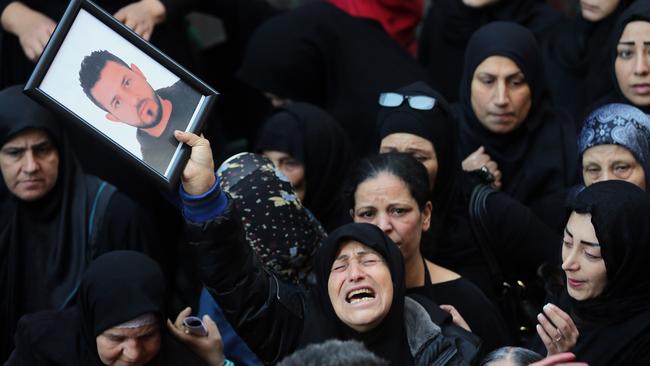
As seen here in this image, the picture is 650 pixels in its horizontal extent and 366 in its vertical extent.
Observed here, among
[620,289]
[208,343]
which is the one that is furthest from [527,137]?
[208,343]

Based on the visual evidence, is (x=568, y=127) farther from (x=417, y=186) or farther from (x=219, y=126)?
(x=219, y=126)

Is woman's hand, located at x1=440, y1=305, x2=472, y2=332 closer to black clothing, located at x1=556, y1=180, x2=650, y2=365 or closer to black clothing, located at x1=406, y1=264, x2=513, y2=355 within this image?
black clothing, located at x1=406, y1=264, x2=513, y2=355

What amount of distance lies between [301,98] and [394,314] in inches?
91.8

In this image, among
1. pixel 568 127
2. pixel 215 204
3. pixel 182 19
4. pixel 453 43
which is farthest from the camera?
pixel 453 43

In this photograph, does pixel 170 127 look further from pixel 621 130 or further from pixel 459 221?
pixel 621 130

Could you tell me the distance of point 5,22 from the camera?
19.4 ft

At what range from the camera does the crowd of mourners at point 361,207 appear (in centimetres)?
A: 434

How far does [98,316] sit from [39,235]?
2.86 ft

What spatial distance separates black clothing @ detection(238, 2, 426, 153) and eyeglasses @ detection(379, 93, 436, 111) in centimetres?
70

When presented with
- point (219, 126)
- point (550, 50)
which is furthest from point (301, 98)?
point (550, 50)

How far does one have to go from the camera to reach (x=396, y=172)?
201 inches

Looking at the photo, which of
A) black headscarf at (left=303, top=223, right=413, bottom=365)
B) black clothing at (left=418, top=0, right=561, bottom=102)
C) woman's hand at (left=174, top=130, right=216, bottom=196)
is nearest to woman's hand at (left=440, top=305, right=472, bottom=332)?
black headscarf at (left=303, top=223, right=413, bottom=365)

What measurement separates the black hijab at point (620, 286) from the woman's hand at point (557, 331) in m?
0.05

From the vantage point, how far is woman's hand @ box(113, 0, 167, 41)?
5.82m
